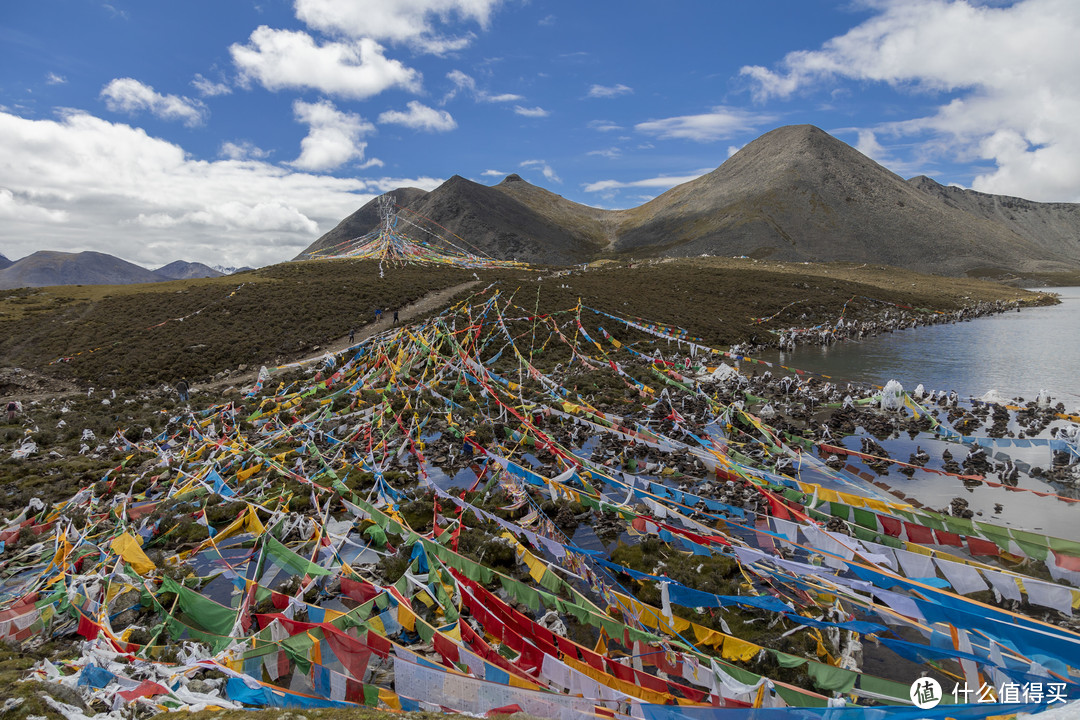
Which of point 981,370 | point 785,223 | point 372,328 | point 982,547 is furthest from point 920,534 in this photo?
point 785,223

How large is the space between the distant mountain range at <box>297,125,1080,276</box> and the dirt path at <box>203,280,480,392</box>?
251ft

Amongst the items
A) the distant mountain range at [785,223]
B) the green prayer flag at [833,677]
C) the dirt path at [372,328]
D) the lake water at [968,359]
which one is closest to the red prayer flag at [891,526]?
the green prayer flag at [833,677]

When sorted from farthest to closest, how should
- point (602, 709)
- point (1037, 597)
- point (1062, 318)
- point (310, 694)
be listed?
point (1062, 318) < point (1037, 597) < point (310, 694) < point (602, 709)

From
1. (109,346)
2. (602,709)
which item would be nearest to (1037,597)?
(602,709)

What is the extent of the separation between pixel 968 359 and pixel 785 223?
12073cm

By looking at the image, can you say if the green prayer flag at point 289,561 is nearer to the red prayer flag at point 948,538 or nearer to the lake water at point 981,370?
the red prayer flag at point 948,538

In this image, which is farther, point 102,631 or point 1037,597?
point 102,631

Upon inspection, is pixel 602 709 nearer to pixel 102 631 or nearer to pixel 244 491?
pixel 102 631

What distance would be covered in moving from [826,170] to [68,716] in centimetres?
19924

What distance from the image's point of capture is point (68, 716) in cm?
670

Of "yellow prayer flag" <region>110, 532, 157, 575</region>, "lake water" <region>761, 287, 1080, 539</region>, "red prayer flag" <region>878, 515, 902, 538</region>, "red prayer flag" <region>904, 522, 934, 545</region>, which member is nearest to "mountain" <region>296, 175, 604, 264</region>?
"lake water" <region>761, 287, 1080, 539</region>

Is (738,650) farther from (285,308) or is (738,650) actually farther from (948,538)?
(285,308)

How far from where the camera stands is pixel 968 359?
114 feet

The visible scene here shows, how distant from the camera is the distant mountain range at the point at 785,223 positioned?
131625 mm
